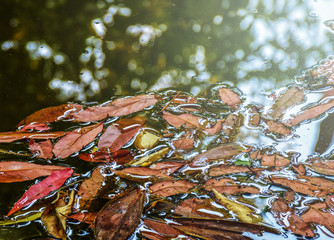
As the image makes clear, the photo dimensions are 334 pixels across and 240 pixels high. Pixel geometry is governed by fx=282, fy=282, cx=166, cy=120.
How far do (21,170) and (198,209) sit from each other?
53cm

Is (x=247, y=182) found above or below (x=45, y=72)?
below

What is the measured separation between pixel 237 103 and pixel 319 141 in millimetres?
317

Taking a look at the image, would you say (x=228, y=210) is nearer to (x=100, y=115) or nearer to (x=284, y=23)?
(x=100, y=115)

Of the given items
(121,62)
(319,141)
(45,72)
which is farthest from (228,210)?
(45,72)

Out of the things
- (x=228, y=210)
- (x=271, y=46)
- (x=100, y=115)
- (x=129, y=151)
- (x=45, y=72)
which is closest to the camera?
(x=228, y=210)

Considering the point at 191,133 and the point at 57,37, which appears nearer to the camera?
the point at 191,133

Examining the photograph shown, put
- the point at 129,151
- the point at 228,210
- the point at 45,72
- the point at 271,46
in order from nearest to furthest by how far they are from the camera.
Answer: the point at 228,210, the point at 129,151, the point at 45,72, the point at 271,46

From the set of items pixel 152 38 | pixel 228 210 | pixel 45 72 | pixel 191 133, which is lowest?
pixel 228 210

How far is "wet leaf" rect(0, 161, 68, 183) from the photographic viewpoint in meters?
0.82

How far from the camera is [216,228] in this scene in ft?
2.29

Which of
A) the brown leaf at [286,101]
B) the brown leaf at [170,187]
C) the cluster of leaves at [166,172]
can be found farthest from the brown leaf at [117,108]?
the brown leaf at [286,101]

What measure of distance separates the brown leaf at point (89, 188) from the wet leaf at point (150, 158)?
10cm

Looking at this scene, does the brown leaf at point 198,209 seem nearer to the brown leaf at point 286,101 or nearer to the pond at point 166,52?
the pond at point 166,52

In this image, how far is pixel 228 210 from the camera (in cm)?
74
